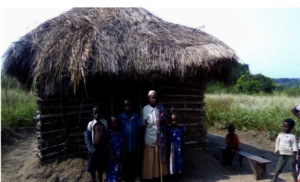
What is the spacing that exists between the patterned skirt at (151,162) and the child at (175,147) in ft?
0.79

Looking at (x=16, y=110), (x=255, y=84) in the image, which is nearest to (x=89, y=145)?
(x=16, y=110)

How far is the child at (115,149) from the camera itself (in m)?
4.12

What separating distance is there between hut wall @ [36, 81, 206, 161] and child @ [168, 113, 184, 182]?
779mm

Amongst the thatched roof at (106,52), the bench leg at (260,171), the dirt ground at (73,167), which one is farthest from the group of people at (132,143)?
the bench leg at (260,171)

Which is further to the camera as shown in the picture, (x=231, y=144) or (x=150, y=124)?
(x=231, y=144)

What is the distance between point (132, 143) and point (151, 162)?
461 mm

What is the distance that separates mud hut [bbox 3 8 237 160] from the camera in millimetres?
4336

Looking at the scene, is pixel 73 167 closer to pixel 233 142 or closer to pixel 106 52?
pixel 106 52

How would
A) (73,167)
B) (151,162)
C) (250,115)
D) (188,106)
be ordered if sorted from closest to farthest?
(151,162)
(73,167)
(188,106)
(250,115)

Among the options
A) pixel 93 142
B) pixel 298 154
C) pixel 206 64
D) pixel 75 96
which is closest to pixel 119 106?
pixel 75 96

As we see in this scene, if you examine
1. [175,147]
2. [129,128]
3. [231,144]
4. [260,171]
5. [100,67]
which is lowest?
[260,171]

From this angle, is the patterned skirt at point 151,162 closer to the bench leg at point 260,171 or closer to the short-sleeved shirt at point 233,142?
the bench leg at point 260,171

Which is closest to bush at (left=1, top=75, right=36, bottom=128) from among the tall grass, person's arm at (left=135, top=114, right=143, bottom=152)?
person's arm at (left=135, top=114, right=143, bottom=152)

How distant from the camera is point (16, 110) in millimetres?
8500
